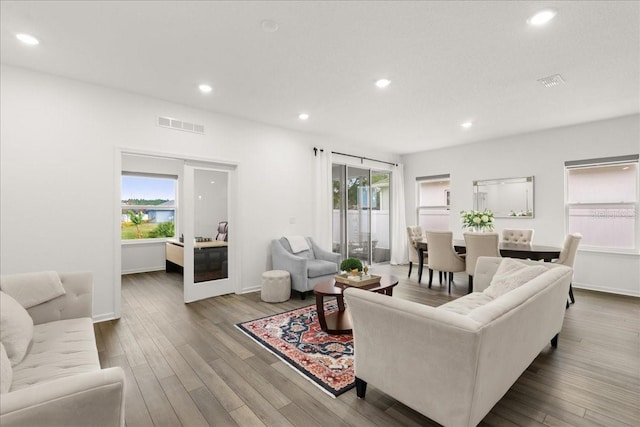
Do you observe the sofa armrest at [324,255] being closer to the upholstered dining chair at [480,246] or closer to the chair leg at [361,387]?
the upholstered dining chair at [480,246]

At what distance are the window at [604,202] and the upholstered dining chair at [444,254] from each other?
7.44 ft

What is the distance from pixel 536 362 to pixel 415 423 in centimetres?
148

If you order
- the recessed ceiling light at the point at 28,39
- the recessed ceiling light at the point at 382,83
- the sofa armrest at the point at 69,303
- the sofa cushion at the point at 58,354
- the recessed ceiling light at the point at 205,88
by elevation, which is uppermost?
the recessed ceiling light at the point at 205,88

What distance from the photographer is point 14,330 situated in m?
1.79

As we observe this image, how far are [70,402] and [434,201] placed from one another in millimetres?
7330

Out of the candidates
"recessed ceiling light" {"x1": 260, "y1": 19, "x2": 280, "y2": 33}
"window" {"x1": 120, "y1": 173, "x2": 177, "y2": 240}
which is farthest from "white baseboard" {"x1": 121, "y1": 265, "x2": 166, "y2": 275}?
"recessed ceiling light" {"x1": 260, "y1": 19, "x2": 280, "y2": 33}

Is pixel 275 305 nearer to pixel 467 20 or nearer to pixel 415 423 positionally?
pixel 415 423

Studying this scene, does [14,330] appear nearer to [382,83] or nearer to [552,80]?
[382,83]

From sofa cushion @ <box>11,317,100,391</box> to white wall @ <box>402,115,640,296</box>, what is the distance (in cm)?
658

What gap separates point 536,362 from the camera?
260cm

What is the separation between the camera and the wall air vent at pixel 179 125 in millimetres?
4082

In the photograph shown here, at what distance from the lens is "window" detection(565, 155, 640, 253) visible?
15.9ft

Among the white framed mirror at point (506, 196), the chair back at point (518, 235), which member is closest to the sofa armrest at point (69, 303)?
the chair back at point (518, 235)

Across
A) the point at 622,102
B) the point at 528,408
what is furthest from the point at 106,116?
the point at 622,102
